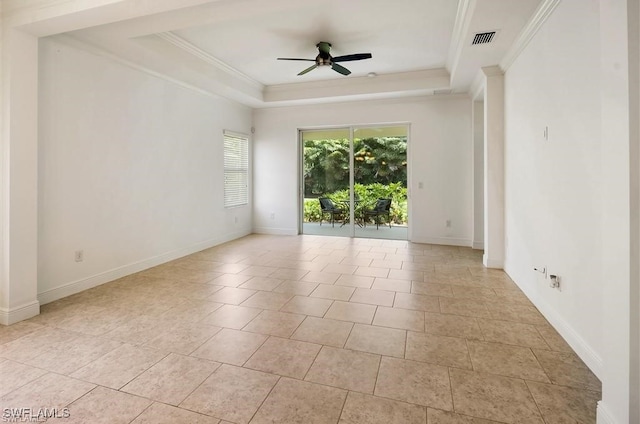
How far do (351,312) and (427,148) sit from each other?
410 cm

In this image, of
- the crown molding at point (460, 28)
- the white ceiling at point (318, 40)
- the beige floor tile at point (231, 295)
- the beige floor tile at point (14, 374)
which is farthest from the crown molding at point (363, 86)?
the beige floor tile at point (14, 374)

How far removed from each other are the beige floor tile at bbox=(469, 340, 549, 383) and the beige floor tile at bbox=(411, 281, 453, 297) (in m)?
1.03

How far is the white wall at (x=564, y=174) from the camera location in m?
2.03

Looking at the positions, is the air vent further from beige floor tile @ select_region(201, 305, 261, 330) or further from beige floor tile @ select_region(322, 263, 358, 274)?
beige floor tile @ select_region(201, 305, 261, 330)

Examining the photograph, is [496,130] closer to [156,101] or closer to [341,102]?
[341,102]

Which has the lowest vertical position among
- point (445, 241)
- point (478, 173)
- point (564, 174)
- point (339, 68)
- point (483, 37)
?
point (445, 241)

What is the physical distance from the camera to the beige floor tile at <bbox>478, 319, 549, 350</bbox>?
2.39 meters

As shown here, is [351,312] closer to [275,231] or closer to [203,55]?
[203,55]

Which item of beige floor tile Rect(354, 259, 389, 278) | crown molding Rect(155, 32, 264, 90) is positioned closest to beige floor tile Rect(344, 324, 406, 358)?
beige floor tile Rect(354, 259, 389, 278)

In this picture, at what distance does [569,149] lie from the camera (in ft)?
7.65

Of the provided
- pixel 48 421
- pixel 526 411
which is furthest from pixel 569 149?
pixel 48 421

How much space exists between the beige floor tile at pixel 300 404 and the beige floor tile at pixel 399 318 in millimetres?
989

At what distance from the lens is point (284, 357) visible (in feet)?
7.23

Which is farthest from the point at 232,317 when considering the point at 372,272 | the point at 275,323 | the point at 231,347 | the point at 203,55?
the point at 203,55
